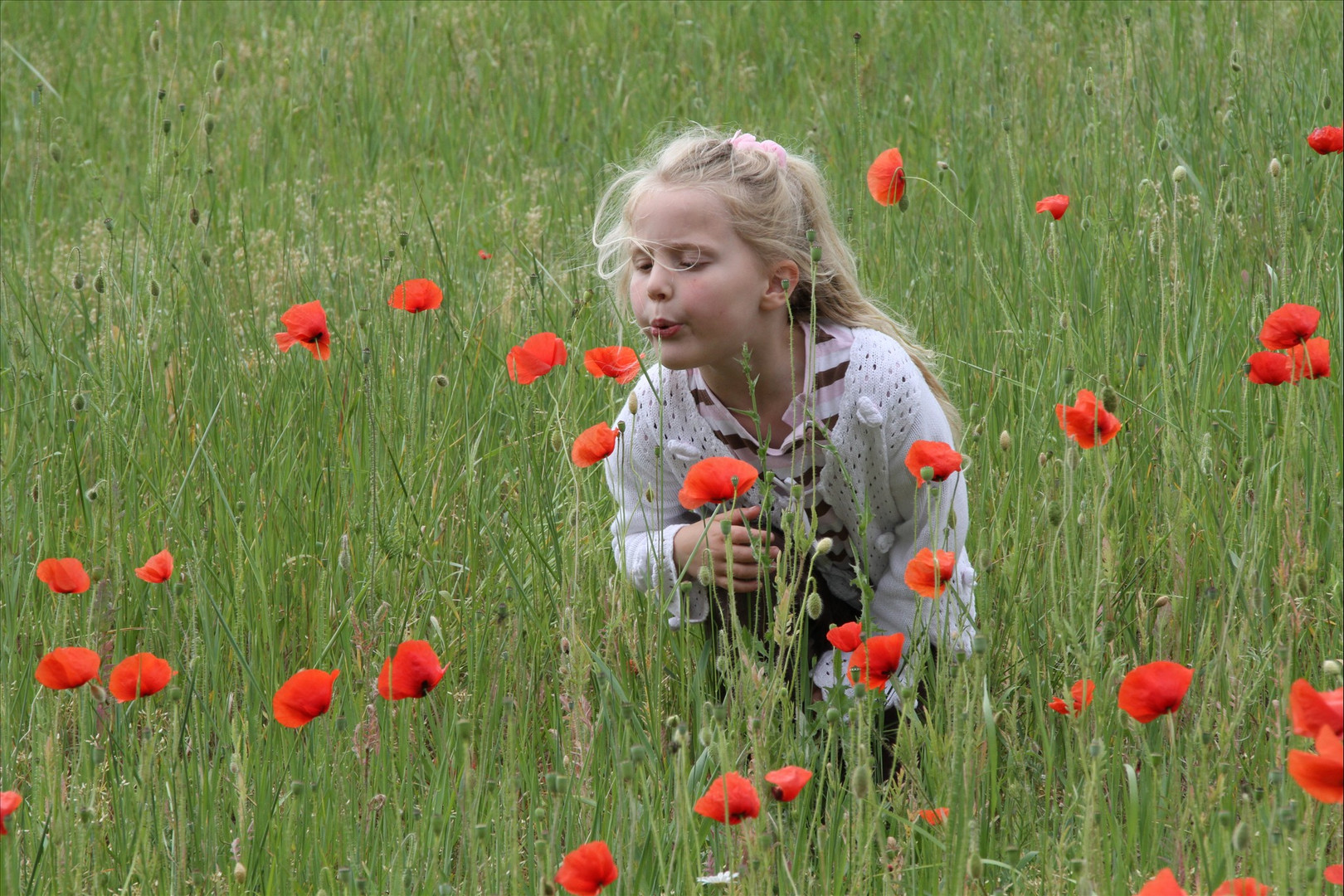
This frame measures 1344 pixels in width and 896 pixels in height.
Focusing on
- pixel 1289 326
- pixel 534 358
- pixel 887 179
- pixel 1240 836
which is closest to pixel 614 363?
pixel 534 358

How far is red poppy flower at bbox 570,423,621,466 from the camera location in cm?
176

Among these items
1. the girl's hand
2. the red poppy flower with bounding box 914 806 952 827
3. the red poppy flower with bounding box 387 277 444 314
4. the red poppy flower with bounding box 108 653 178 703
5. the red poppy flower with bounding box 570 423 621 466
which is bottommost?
the red poppy flower with bounding box 914 806 952 827

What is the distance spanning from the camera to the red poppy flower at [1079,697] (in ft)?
4.36

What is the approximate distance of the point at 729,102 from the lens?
4.63m

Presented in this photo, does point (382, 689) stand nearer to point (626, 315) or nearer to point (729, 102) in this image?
point (626, 315)

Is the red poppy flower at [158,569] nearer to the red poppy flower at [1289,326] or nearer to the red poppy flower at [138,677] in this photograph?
the red poppy flower at [138,677]

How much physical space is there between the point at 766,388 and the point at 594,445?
1.45ft

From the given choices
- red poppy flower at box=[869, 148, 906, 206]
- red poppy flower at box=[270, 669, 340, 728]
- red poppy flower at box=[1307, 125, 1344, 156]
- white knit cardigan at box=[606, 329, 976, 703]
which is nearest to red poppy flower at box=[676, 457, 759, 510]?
white knit cardigan at box=[606, 329, 976, 703]

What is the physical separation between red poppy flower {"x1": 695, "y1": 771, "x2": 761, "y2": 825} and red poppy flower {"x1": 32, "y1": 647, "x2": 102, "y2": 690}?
62cm

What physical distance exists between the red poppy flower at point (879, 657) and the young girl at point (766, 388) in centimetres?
33

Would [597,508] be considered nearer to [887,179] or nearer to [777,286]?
[777,286]

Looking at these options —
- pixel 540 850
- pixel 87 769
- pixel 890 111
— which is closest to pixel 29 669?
pixel 87 769

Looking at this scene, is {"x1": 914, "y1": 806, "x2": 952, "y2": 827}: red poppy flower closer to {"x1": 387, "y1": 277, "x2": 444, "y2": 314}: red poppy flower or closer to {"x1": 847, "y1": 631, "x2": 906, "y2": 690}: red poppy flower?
{"x1": 847, "y1": 631, "x2": 906, "y2": 690}: red poppy flower

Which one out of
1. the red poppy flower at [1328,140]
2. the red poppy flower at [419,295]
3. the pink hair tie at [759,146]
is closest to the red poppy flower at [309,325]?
the red poppy flower at [419,295]
